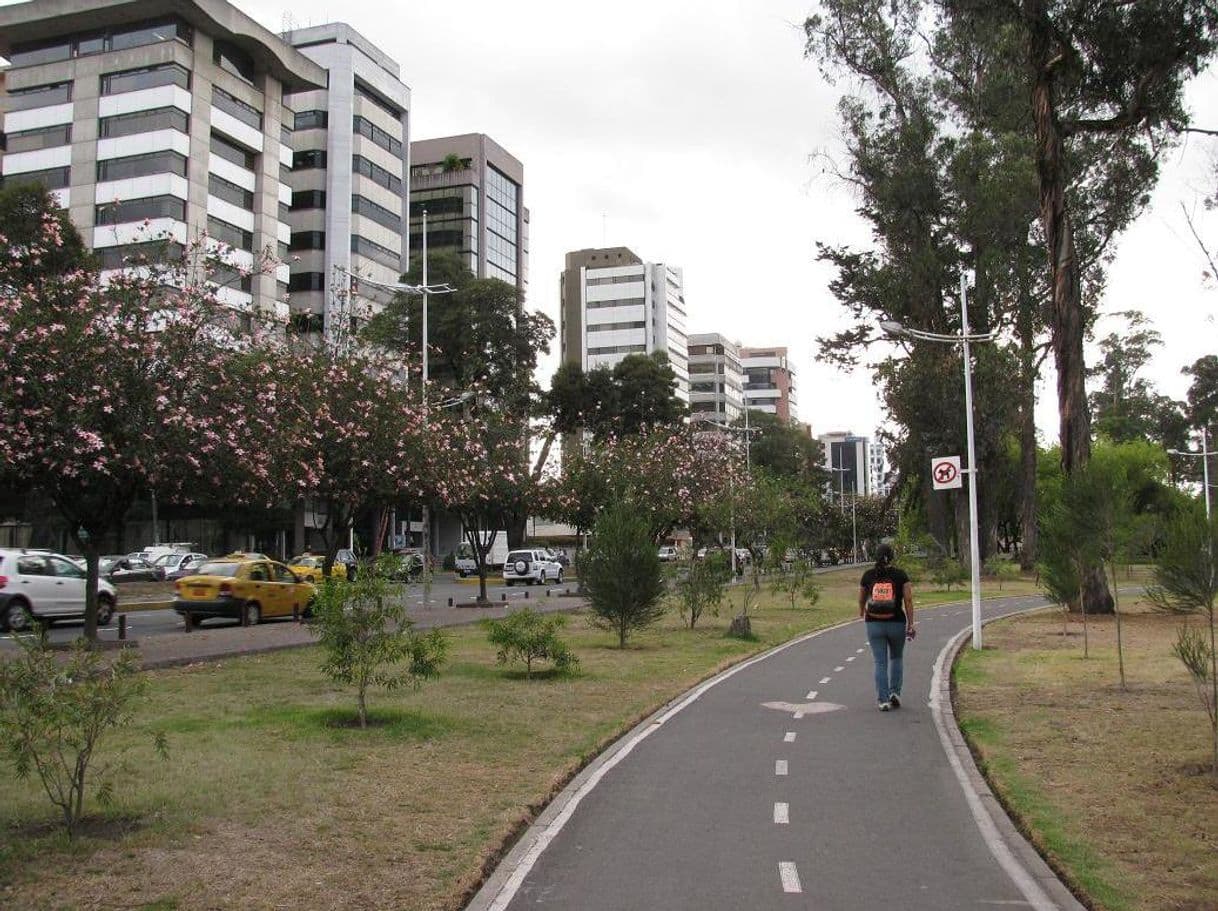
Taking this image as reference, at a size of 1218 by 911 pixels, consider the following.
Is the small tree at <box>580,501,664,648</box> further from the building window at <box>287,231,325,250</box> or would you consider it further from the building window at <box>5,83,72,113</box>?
the building window at <box>287,231,325,250</box>

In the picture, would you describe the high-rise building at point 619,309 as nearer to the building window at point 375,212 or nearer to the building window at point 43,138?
the building window at point 375,212

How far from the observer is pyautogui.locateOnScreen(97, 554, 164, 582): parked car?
42.7 metres

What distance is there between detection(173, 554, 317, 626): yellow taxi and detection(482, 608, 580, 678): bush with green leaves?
10736 mm

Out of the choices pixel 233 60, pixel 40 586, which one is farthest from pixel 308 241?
pixel 40 586

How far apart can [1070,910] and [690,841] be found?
2285 mm

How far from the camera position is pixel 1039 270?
40844 millimetres

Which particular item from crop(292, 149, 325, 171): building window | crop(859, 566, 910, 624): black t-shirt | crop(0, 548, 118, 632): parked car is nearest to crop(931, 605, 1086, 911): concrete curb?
crop(859, 566, 910, 624): black t-shirt

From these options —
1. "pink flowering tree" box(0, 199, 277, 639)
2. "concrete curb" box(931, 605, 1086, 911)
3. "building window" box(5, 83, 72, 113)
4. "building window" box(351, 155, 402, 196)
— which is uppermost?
"building window" box(351, 155, 402, 196)

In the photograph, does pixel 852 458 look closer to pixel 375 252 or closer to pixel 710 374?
pixel 710 374

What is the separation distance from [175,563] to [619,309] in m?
78.0

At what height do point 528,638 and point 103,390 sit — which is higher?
point 103,390

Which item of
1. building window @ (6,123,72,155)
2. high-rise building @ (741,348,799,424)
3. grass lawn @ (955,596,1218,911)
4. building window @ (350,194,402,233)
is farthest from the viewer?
high-rise building @ (741,348,799,424)

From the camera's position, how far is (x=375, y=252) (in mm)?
67062

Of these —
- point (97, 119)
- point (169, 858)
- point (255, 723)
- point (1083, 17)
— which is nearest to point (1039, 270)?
point (1083, 17)
